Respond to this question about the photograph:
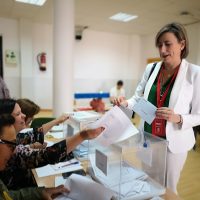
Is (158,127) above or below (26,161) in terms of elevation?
above

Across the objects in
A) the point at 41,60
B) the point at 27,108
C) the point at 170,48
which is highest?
the point at 41,60

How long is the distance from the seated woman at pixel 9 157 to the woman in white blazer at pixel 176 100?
1.97 feet

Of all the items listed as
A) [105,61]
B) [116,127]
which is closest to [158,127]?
[116,127]

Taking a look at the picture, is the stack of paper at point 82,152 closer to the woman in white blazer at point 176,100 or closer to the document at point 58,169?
the document at point 58,169

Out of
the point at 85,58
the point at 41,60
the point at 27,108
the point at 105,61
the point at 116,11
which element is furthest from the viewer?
the point at 105,61

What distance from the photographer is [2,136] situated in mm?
917

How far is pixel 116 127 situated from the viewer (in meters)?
0.97

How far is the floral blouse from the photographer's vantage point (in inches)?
42.2

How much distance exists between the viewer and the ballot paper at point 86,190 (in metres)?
0.96

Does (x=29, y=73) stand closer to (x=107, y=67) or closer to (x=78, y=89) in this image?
(x=78, y=89)

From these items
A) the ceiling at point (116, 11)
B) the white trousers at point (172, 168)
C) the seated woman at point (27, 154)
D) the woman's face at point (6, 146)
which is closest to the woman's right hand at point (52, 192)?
the seated woman at point (27, 154)

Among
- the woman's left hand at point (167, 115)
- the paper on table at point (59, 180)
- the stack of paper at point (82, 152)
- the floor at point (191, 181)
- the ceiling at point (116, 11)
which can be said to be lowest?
the floor at point (191, 181)

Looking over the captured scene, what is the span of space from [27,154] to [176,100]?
0.86m

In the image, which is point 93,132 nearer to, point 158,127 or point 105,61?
point 158,127
